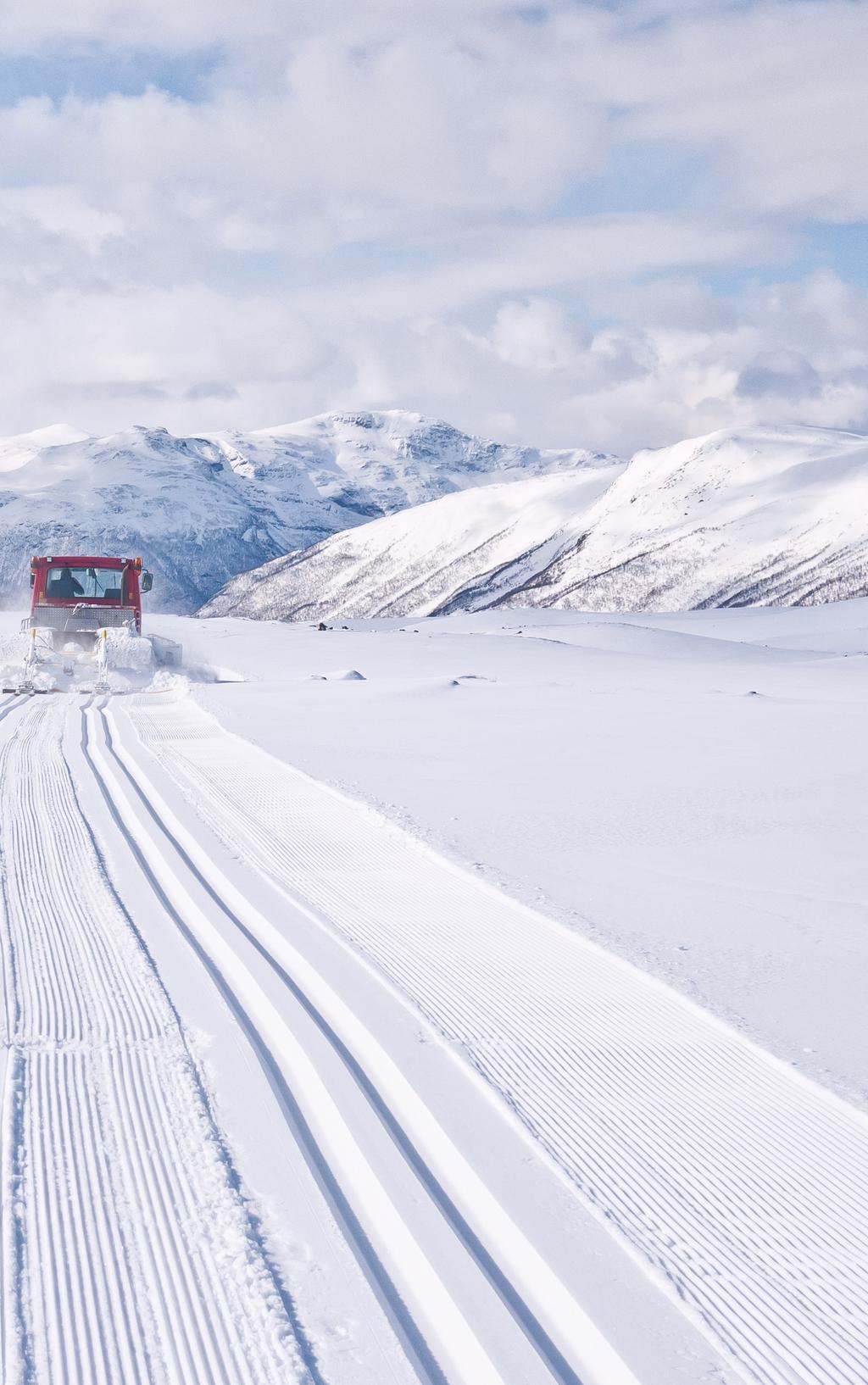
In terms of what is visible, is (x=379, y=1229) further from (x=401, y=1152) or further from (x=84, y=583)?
(x=84, y=583)

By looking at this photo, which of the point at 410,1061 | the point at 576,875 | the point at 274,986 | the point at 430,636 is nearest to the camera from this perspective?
the point at 410,1061

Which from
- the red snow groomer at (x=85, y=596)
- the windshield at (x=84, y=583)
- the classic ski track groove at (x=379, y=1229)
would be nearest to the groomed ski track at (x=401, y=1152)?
the classic ski track groove at (x=379, y=1229)

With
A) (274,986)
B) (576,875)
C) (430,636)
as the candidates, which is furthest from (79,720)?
(430,636)

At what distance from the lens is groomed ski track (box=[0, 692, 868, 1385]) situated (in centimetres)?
314

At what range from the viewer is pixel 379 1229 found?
11.8ft

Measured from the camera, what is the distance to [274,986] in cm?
561

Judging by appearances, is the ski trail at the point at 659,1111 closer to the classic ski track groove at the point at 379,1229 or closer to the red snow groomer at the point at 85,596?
the classic ski track groove at the point at 379,1229

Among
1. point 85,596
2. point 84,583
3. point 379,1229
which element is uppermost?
point 84,583

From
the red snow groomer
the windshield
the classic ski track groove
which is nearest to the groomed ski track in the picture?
the classic ski track groove

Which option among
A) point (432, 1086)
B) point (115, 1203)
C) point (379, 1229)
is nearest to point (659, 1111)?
point (432, 1086)

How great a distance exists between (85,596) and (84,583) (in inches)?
12.9

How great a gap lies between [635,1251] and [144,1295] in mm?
1411

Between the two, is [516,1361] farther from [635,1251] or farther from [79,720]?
[79,720]

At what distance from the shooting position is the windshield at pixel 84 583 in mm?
23891
